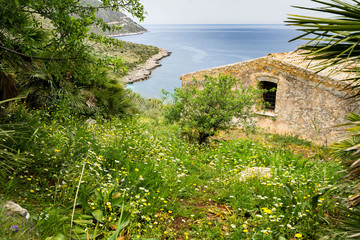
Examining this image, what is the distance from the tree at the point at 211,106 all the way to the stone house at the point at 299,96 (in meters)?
4.04

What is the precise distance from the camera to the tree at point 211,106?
924 centimetres

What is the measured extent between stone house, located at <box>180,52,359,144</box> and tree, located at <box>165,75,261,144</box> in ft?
13.2

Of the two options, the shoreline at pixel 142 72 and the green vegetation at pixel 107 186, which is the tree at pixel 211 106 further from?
the shoreline at pixel 142 72

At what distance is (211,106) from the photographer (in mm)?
9570

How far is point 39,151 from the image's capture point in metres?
4.04

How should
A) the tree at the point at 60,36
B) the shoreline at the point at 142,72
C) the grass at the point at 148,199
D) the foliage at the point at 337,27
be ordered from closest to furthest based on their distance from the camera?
the foliage at the point at 337,27
the grass at the point at 148,199
the tree at the point at 60,36
the shoreline at the point at 142,72

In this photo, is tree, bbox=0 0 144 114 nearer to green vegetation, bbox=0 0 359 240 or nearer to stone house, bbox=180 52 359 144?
green vegetation, bbox=0 0 359 240

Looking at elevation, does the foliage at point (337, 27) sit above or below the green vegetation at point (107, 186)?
above

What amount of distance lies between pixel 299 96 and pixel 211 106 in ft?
21.9

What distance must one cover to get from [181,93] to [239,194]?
529 cm

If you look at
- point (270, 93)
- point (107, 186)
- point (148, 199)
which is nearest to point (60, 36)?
point (107, 186)

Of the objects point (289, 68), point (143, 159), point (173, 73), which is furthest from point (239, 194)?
point (173, 73)

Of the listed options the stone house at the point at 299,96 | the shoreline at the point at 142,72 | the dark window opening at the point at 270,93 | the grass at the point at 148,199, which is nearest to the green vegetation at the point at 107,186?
the grass at the point at 148,199

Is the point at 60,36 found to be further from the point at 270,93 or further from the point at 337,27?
the point at 270,93
